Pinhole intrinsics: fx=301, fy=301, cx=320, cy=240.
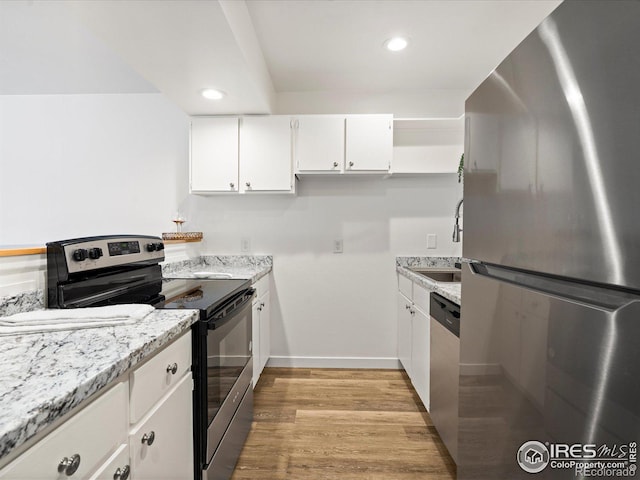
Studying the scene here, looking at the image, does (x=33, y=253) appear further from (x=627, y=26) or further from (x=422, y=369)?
(x=422, y=369)

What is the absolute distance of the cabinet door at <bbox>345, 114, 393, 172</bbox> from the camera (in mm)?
2439

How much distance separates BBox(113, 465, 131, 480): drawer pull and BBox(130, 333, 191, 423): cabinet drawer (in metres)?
0.10

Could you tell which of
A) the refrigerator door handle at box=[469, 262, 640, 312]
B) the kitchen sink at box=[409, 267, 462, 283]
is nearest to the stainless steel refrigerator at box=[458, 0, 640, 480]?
the refrigerator door handle at box=[469, 262, 640, 312]

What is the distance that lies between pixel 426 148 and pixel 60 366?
282 cm

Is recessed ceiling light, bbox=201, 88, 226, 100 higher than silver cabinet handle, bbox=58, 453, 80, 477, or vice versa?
recessed ceiling light, bbox=201, 88, 226, 100

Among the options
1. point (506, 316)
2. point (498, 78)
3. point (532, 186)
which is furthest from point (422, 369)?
point (498, 78)

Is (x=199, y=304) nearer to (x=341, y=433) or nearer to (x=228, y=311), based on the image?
(x=228, y=311)

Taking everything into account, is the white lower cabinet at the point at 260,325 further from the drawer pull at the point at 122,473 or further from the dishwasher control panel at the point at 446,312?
the drawer pull at the point at 122,473

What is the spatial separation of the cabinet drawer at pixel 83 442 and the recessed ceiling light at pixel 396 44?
2.36 m

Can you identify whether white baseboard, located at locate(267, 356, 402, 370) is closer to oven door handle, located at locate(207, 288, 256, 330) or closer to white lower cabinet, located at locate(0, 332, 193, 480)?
oven door handle, located at locate(207, 288, 256, 330)

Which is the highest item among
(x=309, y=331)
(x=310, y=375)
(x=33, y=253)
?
(x=33, y=253)

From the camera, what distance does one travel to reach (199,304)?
49.2 inches

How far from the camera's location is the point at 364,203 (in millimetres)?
2807

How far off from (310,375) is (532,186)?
2.38m
